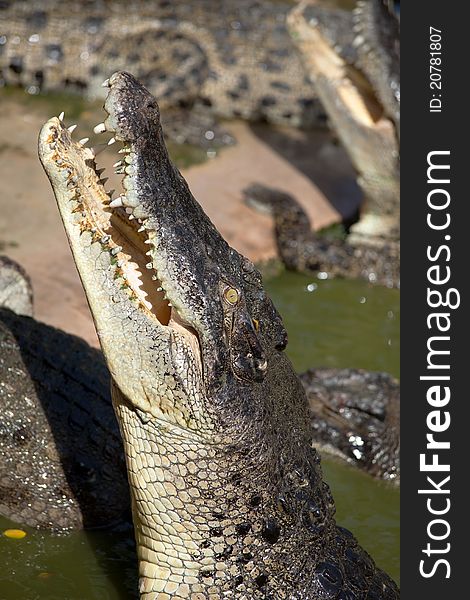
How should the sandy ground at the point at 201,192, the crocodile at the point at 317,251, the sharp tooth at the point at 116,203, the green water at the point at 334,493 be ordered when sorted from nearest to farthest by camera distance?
the sharp tooth at the point at 116,203 → the green water at the point at 334,493 → the sandy ground at the point at 201,192 → the crocodile at the point at 317,251

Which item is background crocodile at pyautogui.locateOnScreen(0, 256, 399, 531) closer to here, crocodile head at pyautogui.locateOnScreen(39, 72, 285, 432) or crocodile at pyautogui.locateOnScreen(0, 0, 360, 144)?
crocodile head at pyautogui.locateOnScreen(39, 72, 285, 432)

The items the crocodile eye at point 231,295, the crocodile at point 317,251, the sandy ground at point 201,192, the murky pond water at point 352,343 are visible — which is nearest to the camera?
the crocodile eye at point 231,295

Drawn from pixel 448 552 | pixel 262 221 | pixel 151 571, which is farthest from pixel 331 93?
pixel 151 571

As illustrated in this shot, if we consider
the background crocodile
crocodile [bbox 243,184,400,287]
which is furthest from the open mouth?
crocodile [bbox 243,184,400,287]

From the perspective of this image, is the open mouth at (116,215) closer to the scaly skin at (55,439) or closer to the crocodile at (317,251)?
the scaly skin at (55,439)

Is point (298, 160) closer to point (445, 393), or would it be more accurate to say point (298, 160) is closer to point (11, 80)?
point (11, 80)


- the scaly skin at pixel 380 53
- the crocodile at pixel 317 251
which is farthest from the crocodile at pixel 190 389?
the scaly skin at pixel 380 53
